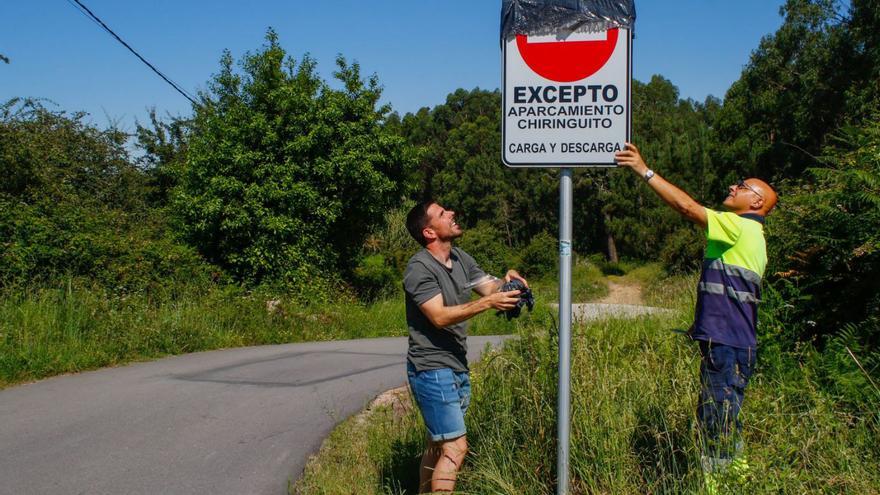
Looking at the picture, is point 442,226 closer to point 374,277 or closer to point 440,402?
point 440,402

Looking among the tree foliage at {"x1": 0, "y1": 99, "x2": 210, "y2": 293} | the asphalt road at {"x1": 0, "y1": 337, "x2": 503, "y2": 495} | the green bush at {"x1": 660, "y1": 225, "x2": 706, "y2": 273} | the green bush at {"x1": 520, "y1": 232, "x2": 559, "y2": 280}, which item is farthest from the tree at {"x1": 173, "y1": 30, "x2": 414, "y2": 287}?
the green bush at {"x1": 520, "y1": 232, "x2": 559, "y2": 280}

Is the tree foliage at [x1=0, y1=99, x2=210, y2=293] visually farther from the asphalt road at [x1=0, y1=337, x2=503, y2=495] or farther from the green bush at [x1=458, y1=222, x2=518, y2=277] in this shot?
the green bush at [x1=458, y1=222, x2=518, y2=277]

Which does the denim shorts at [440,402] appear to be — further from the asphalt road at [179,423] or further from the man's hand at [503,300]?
the asphalt road at [179,423]

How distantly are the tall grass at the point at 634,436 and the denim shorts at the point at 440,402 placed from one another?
252 millimetres

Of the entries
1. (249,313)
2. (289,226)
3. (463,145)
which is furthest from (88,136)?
(463,145)

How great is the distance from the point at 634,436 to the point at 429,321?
1255 mm

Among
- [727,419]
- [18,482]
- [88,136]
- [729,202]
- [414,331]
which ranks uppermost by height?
Answer: [88,136]

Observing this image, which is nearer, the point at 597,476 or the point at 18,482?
the point at 597,476

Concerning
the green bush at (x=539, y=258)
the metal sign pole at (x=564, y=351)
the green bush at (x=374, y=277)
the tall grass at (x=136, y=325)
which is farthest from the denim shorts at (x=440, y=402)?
the green bush at (x=539, y=258)

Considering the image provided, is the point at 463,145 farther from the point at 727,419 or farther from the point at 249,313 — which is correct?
the point at 727,419

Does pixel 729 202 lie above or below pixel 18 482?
above

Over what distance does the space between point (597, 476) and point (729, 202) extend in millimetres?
1661

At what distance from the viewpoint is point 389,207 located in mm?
25812

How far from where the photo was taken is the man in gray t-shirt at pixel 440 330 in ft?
14.5
